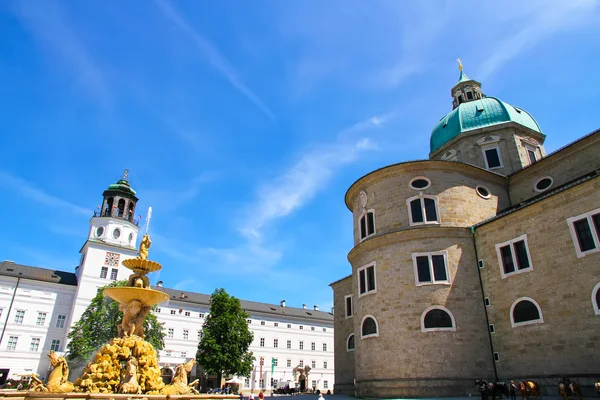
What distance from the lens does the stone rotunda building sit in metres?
16.7

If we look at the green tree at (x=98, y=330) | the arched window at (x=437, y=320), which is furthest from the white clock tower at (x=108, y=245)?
the arched window at (x=437, y=320)

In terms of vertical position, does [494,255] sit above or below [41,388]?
above

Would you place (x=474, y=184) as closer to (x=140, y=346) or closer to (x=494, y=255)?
(x=494, y=255)

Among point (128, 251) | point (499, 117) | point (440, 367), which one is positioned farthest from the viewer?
point (128, 251)

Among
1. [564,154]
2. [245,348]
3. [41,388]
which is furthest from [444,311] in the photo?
[245,348]

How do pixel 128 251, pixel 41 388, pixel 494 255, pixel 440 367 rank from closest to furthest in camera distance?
Result: pixel 41 388
pixel 440 367
pixel 494 255
pixel 128 251

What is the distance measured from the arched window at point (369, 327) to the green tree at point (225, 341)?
67.3 ft

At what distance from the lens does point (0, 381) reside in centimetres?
2575

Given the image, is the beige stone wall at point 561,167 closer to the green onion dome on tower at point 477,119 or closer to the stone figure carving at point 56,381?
the green onion dome on tower at point 477,119

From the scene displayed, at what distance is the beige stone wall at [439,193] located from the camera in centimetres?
2303

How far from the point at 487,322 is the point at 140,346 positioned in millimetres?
16690

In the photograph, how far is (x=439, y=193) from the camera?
2338 centimetres

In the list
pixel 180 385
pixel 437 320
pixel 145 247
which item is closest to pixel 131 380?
pixel 180 385

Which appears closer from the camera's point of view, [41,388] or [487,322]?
[41,388]
